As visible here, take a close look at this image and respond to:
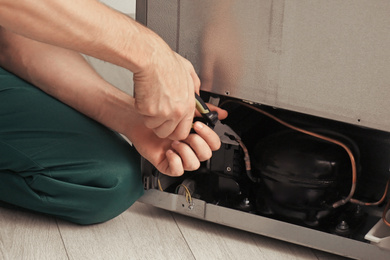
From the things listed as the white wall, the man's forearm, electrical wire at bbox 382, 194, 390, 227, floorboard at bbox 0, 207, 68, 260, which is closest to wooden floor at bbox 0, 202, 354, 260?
floorboard at bbox 0, 207, 68, 260

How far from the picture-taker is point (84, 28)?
3.10 feet

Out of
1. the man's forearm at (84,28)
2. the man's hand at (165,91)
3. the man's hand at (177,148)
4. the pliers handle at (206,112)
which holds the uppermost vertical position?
the man's forearm at (84,28)

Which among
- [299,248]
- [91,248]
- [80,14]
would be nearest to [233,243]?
[299,248]

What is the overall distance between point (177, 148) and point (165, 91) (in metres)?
0.17

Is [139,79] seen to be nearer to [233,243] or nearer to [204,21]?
[204,21]

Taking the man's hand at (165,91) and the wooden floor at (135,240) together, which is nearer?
the man's hand at (165,91)

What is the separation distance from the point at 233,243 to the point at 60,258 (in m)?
0.34

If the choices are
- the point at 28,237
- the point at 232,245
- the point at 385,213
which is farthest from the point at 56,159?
the point at 385,213

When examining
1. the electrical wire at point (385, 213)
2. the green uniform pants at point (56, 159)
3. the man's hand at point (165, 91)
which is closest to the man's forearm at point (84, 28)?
the man's hand at point (165, 91)

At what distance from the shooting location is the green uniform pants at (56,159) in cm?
129

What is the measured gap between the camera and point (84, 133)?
4.29ft

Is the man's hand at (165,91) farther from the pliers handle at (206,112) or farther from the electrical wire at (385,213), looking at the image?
the electrical wire at (385,213)

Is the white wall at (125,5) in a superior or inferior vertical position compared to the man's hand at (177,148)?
superior

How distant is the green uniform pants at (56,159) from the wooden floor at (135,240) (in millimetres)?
40
